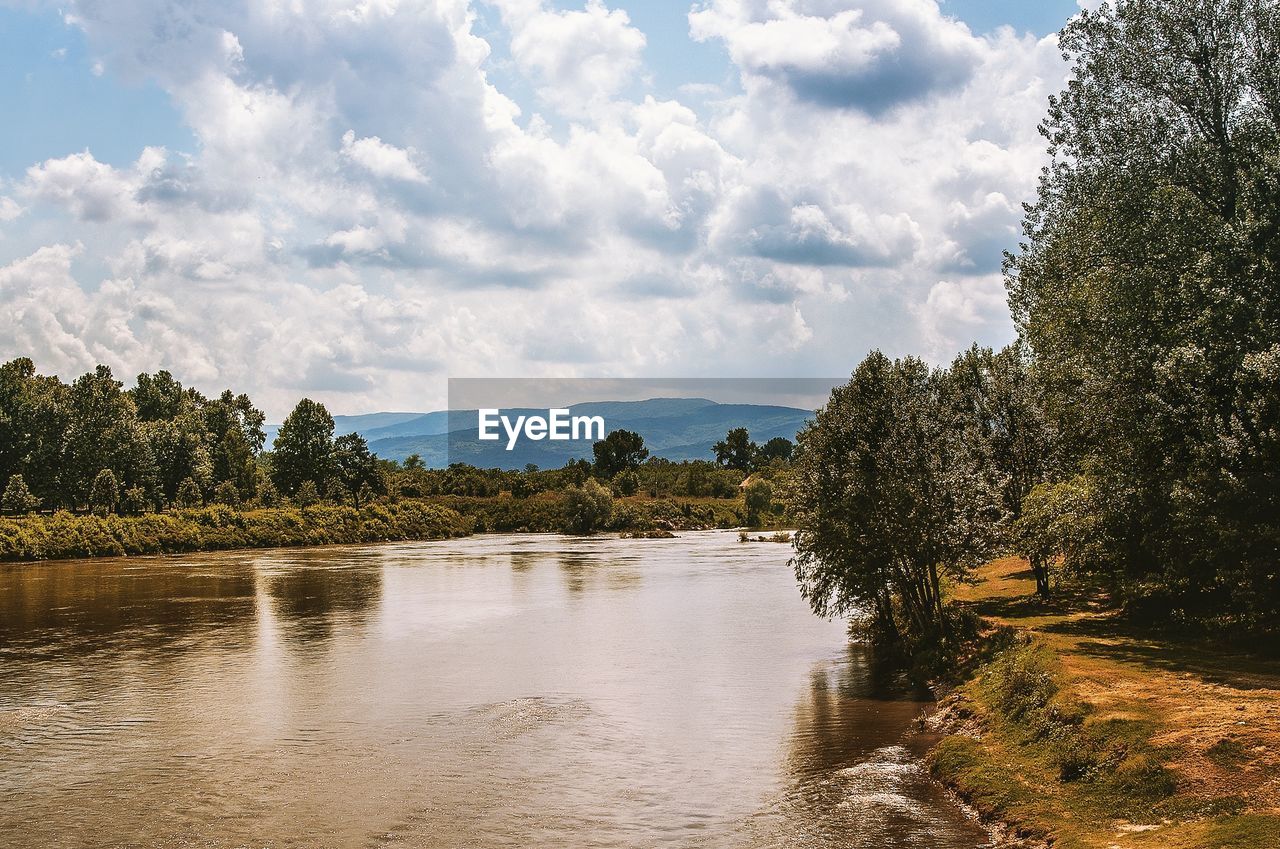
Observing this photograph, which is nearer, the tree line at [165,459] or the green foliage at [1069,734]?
the green foliage at [1069,734]

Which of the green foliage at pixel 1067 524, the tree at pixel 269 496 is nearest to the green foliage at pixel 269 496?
the tree at pixel 269 496

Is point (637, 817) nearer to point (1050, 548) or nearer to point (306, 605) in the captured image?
point (1050, 548)

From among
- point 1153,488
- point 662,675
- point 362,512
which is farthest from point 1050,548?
point 362,512

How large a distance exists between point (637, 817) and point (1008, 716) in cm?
903

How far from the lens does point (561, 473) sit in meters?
184

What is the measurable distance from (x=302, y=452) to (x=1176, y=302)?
124 m

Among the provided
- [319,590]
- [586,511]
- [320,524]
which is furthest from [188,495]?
[319,590]

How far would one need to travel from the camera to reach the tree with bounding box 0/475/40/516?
10400 cm

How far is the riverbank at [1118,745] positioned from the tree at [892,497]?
417cm

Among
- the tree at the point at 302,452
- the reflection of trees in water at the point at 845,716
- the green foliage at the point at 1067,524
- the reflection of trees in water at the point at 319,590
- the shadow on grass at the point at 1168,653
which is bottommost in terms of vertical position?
the reflection of trees in water at the point at 319,590

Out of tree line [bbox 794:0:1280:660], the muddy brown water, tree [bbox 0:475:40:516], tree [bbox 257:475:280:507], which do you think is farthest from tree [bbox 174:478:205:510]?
tree line [bbox 794:0:1280:660]

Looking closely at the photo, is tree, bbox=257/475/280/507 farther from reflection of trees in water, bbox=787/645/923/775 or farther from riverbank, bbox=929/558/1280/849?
riverbank, bbox=929/558/1280/849

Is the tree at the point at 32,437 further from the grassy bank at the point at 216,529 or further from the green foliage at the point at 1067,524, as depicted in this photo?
the green foliage at the point at 1067,524

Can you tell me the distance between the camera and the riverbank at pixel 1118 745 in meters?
14.6
